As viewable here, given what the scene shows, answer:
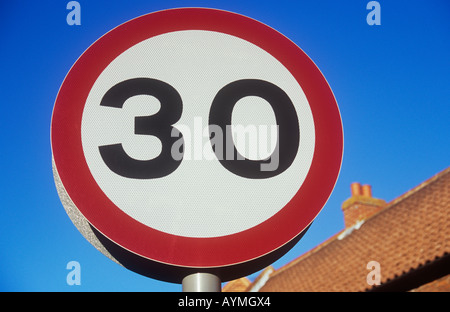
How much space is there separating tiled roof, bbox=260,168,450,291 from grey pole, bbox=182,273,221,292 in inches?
276

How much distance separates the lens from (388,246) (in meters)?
→ 9.66

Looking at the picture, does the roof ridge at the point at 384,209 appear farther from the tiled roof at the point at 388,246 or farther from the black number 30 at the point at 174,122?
the black number 30 at the point at 174,122

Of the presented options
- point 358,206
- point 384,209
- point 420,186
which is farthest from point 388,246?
point 358,206

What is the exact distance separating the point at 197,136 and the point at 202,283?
364 mm

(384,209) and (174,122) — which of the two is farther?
(384,209)

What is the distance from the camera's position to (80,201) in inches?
50.1

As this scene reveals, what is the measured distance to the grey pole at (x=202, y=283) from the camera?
47.8 inches

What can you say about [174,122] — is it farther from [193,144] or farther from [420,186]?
[420,186]

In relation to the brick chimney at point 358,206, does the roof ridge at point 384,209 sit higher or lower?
lower

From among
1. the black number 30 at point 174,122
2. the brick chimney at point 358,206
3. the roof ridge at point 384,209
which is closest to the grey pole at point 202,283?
the black number 30 at point 174,122

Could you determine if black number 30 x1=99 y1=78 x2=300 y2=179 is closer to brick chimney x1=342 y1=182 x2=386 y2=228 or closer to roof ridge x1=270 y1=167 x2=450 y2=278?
roof ridge x1=270 y1=167 x2=450 y2=278

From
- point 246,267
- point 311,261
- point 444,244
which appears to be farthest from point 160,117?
point 311,261
